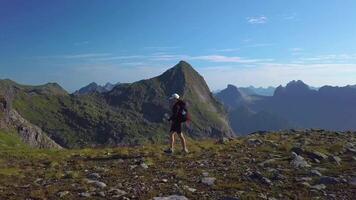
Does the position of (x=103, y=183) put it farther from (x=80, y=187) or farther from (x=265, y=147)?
(x=265, y=147)

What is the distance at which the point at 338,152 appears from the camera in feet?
87.6

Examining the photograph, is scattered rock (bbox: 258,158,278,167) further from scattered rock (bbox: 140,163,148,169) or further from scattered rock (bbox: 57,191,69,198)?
scattered rock (bbox: 57,191,69,198)

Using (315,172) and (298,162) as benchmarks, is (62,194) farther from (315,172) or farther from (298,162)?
(298,162)

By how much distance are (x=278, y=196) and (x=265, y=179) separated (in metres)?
2.11

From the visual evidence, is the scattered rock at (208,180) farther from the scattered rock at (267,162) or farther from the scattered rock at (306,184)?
the scattered rock at (267,162)

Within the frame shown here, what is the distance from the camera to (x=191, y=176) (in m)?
19.5

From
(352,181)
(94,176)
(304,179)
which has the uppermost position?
(94,176)

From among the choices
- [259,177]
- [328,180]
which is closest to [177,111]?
[259,177]

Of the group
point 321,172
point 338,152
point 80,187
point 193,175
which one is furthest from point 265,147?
point 80,187

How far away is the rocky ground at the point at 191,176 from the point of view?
16.6 metres

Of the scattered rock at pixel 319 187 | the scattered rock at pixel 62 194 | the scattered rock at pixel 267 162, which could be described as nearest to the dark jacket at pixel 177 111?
the scattered rock at pixel 267 162

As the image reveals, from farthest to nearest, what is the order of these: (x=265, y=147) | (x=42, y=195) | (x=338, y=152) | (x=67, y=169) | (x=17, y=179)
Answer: (x=265, y=147), (x=338, y=152), (x=67, y=169), (x=17, y=179), (x=42, y=195)

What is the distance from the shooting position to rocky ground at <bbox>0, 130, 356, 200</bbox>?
1659 cm

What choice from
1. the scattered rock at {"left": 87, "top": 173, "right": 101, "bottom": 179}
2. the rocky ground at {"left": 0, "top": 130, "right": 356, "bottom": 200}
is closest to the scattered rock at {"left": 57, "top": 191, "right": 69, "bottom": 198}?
the rocky ground at {"left": 0, "top": 130, "right": 356, "bottom": 200}
